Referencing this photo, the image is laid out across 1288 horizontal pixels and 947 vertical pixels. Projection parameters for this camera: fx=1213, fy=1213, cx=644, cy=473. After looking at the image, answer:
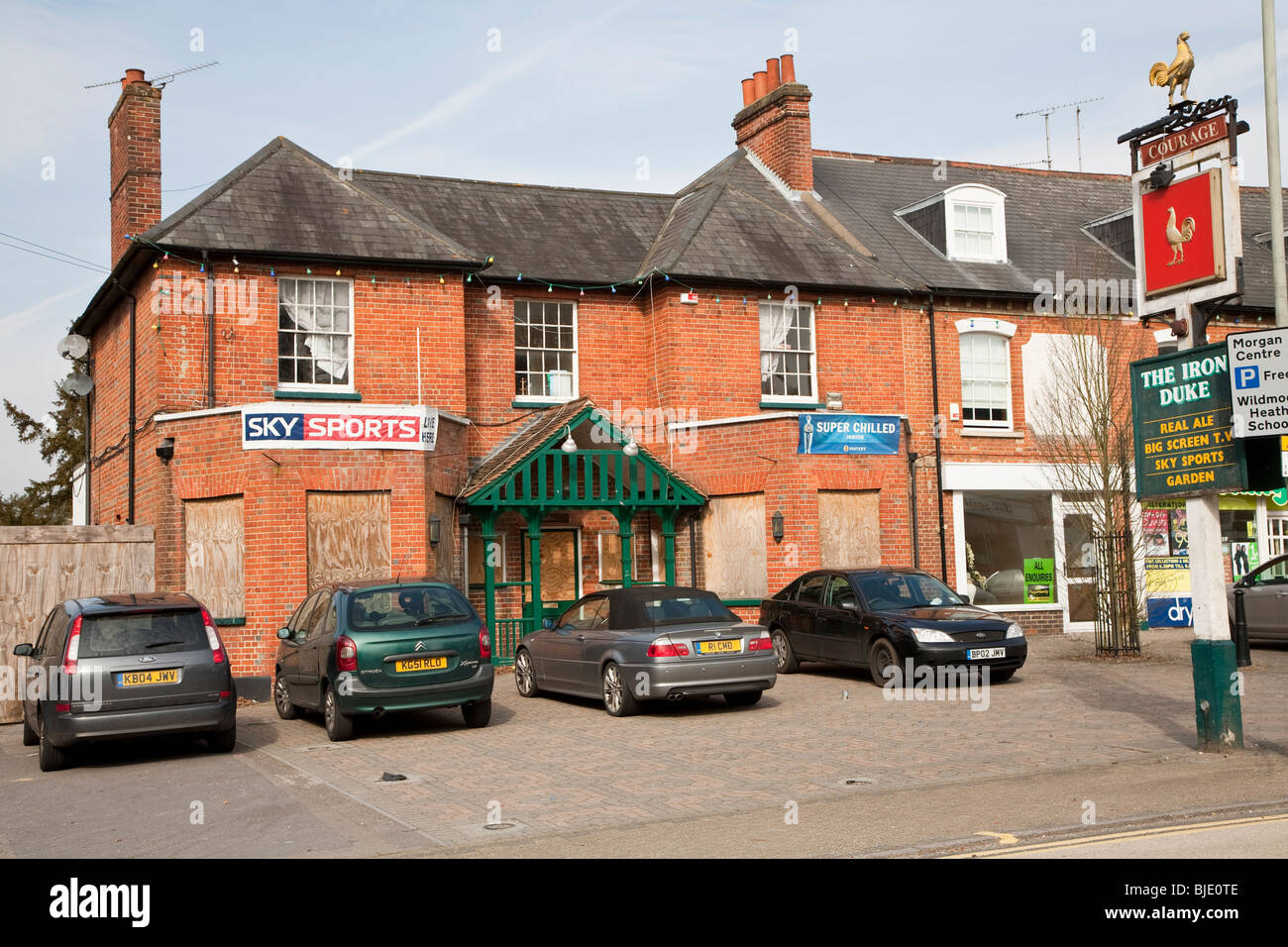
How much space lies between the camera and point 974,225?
82.2 ft

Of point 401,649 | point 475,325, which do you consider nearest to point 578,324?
point 475,325

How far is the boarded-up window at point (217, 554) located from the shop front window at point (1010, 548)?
13.1 metres

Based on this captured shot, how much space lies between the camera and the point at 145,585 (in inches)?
663

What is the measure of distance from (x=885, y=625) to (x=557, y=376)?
8.51 m

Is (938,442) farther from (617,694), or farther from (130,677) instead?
(130,677)

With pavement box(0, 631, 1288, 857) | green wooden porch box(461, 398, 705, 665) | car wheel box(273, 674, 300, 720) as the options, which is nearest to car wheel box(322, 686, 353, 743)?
pavement box(0, 631, 1288, 857)

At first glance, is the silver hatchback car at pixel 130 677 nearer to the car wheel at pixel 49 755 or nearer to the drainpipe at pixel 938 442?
the car wheel at pixel 49 755

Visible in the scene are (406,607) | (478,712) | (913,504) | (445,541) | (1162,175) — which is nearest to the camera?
(1162,175)

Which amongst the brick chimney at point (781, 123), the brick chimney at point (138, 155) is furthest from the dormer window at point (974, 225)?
the brick chimney at point (138, 155)

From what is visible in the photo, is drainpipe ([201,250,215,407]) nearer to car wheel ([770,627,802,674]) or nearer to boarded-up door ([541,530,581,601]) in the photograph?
boarded-up door ([541,530,581,601])

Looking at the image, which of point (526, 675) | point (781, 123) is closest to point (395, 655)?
point (526, 675)

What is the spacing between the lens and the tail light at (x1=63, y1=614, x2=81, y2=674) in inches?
456

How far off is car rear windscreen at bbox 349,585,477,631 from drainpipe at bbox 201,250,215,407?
7.16 meters
